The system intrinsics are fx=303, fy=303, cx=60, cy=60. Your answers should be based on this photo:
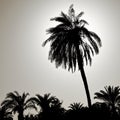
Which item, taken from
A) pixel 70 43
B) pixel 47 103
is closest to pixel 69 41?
pixel 70 43

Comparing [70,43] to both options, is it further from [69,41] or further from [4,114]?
[4,114]

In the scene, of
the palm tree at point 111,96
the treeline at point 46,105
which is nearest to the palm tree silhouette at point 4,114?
the treeline at point 46,105

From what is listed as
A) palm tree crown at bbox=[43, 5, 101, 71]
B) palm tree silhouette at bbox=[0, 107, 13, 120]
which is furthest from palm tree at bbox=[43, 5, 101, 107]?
palm tree silhouette at bbox=[0, 107, 13, 120]

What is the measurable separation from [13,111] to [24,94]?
376 cm

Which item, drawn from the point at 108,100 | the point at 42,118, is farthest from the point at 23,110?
the point at 108,100

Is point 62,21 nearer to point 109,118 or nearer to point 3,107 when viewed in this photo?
point 109,118

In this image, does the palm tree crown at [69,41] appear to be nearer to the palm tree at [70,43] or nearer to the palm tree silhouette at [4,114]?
the palm tree at [70,43]

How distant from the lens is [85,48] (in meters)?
39.8

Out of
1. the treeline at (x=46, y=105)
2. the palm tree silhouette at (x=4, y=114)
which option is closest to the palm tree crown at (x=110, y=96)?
the treeline at (x=46, y=105)

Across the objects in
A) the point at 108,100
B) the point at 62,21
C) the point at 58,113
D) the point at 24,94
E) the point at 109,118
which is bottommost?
the point at 109,118

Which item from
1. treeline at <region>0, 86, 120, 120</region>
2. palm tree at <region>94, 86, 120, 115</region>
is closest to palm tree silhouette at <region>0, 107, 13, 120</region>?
treeline at <region>0, 86, 120, 120</region>

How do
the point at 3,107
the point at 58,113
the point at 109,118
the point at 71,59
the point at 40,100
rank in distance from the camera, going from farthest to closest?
the point at 3,107 < the point at 40,100 < the point at 58,113 < the point at 71,59 < the point at 109,118

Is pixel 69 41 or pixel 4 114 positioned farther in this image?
pixel 4 114

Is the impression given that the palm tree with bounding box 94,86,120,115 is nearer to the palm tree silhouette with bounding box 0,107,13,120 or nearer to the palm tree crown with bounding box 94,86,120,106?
the palm tree crown with bounding box 94,86,120,106
